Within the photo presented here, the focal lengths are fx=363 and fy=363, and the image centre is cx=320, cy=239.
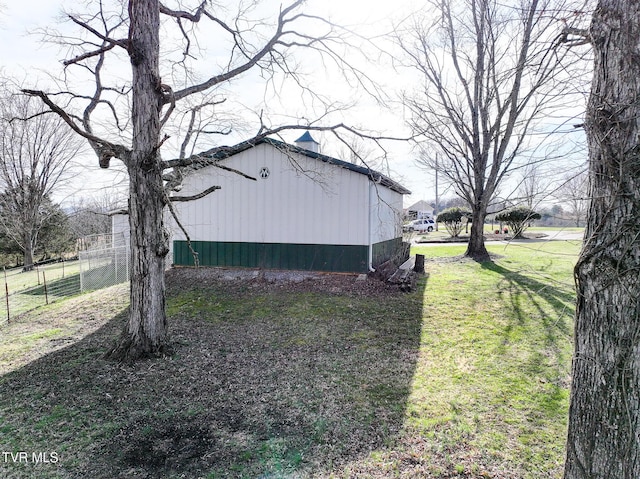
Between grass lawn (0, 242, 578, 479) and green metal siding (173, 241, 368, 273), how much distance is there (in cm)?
240

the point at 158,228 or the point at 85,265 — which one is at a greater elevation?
the point at 158,228

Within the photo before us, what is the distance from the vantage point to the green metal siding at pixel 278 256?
33.2ft

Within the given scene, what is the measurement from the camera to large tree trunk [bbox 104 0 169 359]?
500 centimetres

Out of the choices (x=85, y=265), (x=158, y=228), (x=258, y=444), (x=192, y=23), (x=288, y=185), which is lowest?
(x=258, y=444)

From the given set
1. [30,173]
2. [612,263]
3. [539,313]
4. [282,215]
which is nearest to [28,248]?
[30,173]

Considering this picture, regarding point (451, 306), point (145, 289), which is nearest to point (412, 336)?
point (451, 306)

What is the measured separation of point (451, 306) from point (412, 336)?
6.86ft

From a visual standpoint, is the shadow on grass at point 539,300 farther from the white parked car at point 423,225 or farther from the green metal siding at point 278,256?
the white parked car at point 423,225

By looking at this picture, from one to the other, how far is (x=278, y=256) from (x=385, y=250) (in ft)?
12.7

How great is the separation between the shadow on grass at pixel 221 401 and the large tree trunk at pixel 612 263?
70.0 inches

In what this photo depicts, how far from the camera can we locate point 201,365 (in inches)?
196

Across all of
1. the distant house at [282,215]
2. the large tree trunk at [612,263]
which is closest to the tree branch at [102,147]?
the distant house at [282,215]

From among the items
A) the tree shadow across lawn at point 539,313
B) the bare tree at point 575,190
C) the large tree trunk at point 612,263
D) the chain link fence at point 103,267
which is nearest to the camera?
the large tree trunk at point 612,263

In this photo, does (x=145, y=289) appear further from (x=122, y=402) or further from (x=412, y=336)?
(x=412, y=336)
